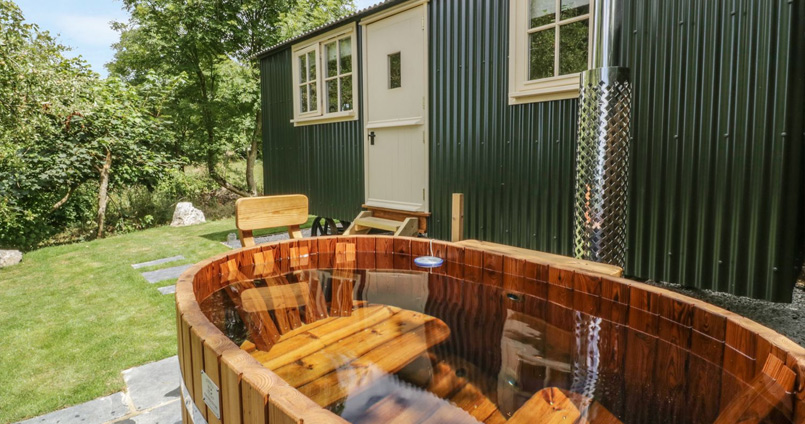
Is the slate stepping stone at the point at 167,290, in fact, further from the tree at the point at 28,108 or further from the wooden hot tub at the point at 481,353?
the tree at the point at 28,108

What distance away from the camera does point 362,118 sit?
19.8ft

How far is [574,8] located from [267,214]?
10.3ft

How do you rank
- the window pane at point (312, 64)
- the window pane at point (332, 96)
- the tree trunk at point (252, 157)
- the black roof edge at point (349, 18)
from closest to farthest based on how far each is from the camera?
the black roof edge at point (349, 18)
the window pane at point (332, 96)
the window pane at point (312, 64)
the tree trunk at point (252, 157)

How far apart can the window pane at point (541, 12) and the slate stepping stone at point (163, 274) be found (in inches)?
169

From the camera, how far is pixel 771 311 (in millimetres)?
3869

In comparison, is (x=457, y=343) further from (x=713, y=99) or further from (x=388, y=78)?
(x=388, y=78)

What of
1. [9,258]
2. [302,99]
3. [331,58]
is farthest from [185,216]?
[331,58]

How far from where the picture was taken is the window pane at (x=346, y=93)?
6266 millimetres

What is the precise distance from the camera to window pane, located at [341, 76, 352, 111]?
247 inches

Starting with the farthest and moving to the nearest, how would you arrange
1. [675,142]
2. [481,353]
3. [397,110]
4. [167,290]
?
[397,110]
[167,290]
[675,142]
[481,353]

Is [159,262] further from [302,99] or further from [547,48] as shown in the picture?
[547,48]

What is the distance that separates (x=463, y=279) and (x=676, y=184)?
2286 mm

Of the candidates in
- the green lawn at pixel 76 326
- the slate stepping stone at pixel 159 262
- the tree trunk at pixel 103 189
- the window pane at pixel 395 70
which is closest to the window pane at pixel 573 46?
the window pane at pixel 395 70

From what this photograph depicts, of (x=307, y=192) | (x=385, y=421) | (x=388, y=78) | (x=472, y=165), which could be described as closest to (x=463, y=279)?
(x=385, y=421)
